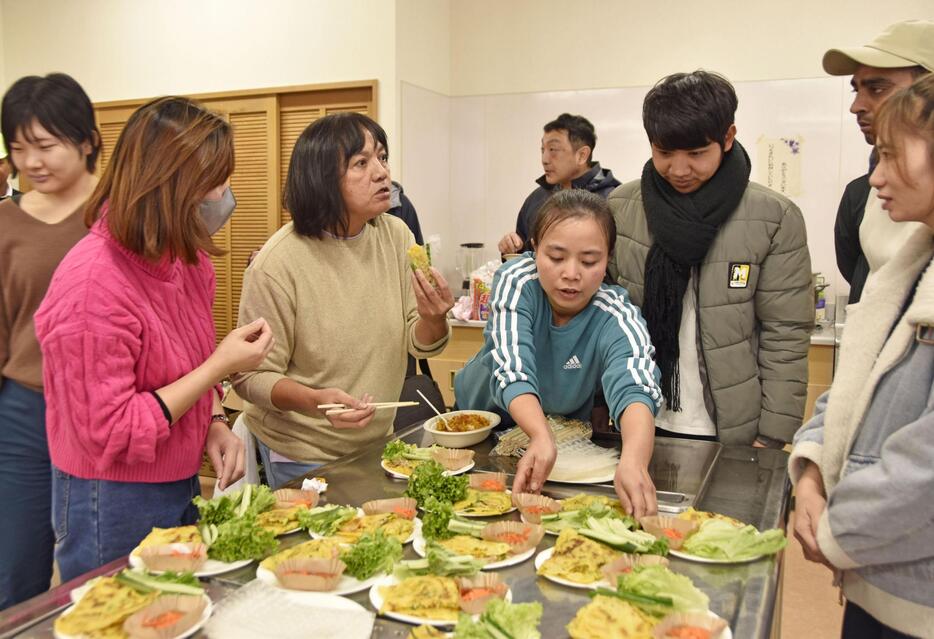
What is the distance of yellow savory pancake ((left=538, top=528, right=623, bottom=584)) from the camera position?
1.21 m

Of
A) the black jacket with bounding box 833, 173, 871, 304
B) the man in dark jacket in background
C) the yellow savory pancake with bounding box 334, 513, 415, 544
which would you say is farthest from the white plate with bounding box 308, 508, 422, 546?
the man in dark jacket in background

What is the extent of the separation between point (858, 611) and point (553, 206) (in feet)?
3.37

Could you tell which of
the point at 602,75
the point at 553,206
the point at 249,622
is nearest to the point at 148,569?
the point at 249,622

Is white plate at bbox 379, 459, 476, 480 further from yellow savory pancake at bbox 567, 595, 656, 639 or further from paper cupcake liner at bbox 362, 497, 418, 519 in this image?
yellow savory pancake at bbox 567, 595, 656, 639

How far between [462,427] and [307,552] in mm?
742

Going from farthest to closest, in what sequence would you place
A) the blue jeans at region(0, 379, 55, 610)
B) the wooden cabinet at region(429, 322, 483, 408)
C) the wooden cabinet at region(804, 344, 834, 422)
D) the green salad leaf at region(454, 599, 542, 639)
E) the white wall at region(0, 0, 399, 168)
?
the white wall at region(0, 0, 399, 168), the wooden cabinet at region(429, 322, 483, 408), the wooden cabinet at region(804, 344, 834, 422), the blue jeans at region(0, 379, 55, 610), the green salad leaf at region(454, 599, 542, 639)

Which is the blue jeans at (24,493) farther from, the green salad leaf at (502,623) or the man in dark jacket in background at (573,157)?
the man in dark jacket in background at (573,157)

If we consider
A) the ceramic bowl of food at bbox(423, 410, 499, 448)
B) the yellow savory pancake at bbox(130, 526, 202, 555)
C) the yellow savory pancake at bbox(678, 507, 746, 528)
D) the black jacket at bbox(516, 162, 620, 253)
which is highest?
the black jacket at bbox(516, 162, 620, 253)

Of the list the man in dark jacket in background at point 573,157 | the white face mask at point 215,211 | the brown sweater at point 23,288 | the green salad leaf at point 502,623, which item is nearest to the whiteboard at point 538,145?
the man in dark jacket in background at point 573,157

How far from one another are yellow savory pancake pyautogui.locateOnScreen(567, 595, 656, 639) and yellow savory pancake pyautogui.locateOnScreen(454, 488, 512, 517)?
1.27ft

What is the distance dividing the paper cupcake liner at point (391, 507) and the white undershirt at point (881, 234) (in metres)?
0.92

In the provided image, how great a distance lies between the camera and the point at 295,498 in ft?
4.93

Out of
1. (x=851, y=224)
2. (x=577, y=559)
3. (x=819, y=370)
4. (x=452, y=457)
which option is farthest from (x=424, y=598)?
(x=819, y=370)

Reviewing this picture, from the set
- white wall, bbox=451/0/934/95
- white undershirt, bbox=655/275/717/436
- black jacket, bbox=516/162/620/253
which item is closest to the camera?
white undershirt, bbox=655/275/717/436
